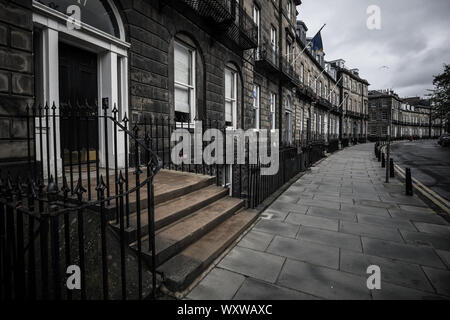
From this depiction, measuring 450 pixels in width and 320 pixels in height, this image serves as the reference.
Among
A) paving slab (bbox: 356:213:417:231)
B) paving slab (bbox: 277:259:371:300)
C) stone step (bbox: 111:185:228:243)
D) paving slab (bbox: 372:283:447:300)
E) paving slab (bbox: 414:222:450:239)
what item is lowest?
paving slab (bbox: 372:283:447:300)

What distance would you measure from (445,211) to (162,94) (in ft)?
24.7

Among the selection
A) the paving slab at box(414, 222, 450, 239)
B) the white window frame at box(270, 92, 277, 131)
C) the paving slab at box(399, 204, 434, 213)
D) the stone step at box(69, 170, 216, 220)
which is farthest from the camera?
the white window frame at box(270, 92, 277, 131)

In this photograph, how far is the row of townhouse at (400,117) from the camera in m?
54.7

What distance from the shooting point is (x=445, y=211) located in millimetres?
5273

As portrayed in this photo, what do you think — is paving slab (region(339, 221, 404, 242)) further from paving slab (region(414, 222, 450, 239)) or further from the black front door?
the black front door

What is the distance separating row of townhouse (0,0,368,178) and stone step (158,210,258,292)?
176cm

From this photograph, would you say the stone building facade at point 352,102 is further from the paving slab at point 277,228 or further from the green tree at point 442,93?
the paving slab at point 277,228

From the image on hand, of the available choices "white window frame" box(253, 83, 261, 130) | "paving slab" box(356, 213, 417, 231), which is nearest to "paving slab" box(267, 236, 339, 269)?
"paving slab" box(356, 213, 417, 231)

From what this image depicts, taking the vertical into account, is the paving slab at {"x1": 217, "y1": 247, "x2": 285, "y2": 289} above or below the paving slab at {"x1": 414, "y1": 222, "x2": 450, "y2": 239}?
below

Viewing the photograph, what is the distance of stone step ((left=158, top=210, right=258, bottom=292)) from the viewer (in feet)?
8.56

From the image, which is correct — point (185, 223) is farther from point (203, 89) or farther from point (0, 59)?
point (203, 89)

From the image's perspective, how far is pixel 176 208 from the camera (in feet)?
12.4

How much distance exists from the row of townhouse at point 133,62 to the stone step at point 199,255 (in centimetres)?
176

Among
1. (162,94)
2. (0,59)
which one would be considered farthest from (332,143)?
(0,59)
